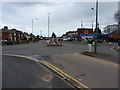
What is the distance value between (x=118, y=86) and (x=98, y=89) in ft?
3.22

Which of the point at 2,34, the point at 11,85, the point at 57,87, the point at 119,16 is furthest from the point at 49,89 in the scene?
the point at 2,34

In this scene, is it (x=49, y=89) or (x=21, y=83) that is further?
(x=21, y=83)

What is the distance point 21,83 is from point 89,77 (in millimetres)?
3033

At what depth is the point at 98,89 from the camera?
550 centimetres

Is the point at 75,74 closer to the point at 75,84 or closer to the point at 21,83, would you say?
the point at 75,84

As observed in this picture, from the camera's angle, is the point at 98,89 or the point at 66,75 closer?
the point at 98,89

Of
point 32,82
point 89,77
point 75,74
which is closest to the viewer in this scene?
point 32,82

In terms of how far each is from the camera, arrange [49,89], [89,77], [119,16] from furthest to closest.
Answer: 1. [119,16]
2. [89,77]
3. [49,89]

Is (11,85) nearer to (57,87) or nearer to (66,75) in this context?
(57,87)

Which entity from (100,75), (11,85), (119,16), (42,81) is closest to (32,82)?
(42,81)

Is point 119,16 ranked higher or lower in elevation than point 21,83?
higher

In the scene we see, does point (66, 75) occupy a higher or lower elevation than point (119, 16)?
lower

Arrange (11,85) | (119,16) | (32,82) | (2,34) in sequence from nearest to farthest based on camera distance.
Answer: (11,85) → (32,82) → (119,16) → (2,34)

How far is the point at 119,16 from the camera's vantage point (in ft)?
208
